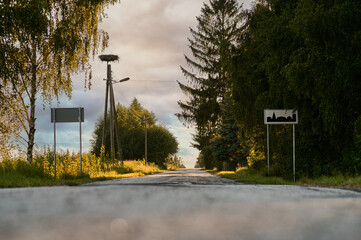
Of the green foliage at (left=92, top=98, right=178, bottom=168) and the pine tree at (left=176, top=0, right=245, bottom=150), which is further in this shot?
the green foliage at (left=92, top=98, right=178, bottom=168)

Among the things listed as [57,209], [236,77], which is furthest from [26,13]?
[57,209]

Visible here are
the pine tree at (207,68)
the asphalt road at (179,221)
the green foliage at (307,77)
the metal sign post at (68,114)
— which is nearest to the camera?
the asphalt road at (179,221)

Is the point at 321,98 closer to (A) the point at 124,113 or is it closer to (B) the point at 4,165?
(B) the point at 4,165

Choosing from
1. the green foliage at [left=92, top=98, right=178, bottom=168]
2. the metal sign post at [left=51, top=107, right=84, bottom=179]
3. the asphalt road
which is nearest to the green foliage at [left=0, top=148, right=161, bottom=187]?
the metal sign post at [left=51, top=107, right=84, bottom=179]

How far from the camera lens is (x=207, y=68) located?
34656 millimetres

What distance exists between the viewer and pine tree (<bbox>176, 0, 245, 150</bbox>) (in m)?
34.4

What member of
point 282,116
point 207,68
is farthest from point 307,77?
point 207,68

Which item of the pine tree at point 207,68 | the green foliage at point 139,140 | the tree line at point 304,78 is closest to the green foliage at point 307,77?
the tree line at point 304,78

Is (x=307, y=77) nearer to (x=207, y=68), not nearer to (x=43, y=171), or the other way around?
(x=43, y=171)

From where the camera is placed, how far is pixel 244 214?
8.90ft

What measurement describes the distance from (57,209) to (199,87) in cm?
3222

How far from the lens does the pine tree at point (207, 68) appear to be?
3444 centimetres

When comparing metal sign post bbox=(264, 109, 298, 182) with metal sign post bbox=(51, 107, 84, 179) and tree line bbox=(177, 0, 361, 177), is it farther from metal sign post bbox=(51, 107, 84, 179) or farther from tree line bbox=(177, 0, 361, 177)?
metal sign post bbox=(51, 107, 84, 179)

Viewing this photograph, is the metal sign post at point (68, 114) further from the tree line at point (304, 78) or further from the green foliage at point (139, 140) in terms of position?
the green foliage at point (139, 140)
